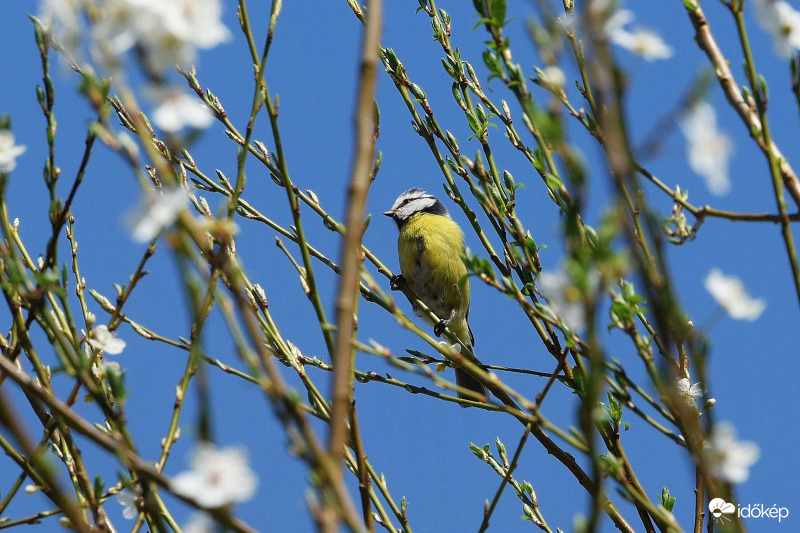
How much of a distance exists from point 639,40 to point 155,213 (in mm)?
826

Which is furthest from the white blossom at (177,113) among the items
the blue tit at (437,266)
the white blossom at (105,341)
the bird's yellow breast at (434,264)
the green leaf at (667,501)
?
the bird's yellow breast at (434,264)

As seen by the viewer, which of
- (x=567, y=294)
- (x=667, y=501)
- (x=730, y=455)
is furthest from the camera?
(x=667, y=501)

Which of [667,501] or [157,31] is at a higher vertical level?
[667,501]

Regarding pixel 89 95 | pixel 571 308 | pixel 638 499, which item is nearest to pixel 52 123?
pixel 89 95

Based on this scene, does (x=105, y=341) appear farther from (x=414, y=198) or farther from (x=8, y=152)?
(x=414, y=198)

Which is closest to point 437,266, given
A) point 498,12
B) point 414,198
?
point 414,198

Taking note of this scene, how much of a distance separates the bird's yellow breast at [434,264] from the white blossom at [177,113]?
430 centimetres

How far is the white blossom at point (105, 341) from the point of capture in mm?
1809

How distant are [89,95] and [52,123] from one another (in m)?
0.55

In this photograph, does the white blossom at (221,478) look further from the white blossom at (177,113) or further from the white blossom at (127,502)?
the white blossom at (127,502)

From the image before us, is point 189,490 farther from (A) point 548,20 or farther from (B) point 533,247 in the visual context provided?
(B) point 533,247

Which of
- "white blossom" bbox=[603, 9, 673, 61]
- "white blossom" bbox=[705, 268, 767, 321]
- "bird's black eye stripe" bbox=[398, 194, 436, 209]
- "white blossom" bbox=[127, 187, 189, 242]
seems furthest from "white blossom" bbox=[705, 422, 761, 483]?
"bird's black eye stripe" bbox=[398, 194, 436, 209]

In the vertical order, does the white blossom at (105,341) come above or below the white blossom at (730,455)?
above

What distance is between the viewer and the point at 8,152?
57.7 inches
